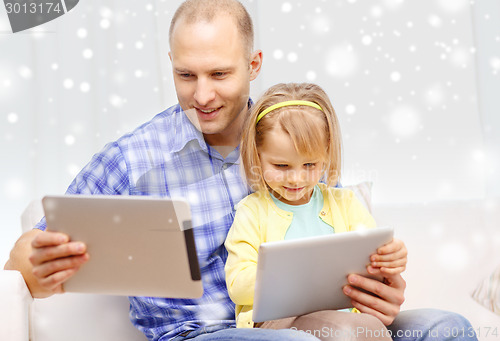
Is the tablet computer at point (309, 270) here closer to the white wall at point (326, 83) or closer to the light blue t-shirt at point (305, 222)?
the light blue t-shirt at point (305, 222)

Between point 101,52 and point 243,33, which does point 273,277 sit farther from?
point 101,52

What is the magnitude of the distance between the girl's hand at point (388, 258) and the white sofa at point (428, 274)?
50 cm

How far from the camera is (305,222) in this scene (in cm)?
124

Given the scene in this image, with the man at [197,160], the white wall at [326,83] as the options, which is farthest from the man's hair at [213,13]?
the white wall at [326,83]

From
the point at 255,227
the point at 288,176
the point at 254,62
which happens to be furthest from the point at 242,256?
the point at 254,62

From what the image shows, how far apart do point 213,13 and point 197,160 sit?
35cm

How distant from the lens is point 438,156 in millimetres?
2330

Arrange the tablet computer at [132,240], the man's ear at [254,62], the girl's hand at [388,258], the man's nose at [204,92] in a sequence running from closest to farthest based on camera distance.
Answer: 1. the tablet computer at [132,240]
2. the girl's hand at [388,258]
3. the man's nose at [204,92]
4. the man's ear at [254,62]

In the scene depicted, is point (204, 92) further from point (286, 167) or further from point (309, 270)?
point (309, 270)

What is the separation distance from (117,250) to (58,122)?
1257 mm

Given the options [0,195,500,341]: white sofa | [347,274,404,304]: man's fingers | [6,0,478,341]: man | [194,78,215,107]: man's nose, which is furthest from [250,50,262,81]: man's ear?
[347,274,404,304]: man's fingers

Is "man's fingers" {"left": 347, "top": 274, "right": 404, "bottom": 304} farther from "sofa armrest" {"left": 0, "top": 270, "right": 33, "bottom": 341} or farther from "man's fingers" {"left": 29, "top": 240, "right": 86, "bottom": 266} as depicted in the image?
"sofa armrest" {"left": 0, "top": 270, "right": 33, "bottom": 341}

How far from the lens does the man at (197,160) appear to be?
49.3 inches

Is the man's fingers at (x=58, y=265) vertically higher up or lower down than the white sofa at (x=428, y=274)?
higher up
